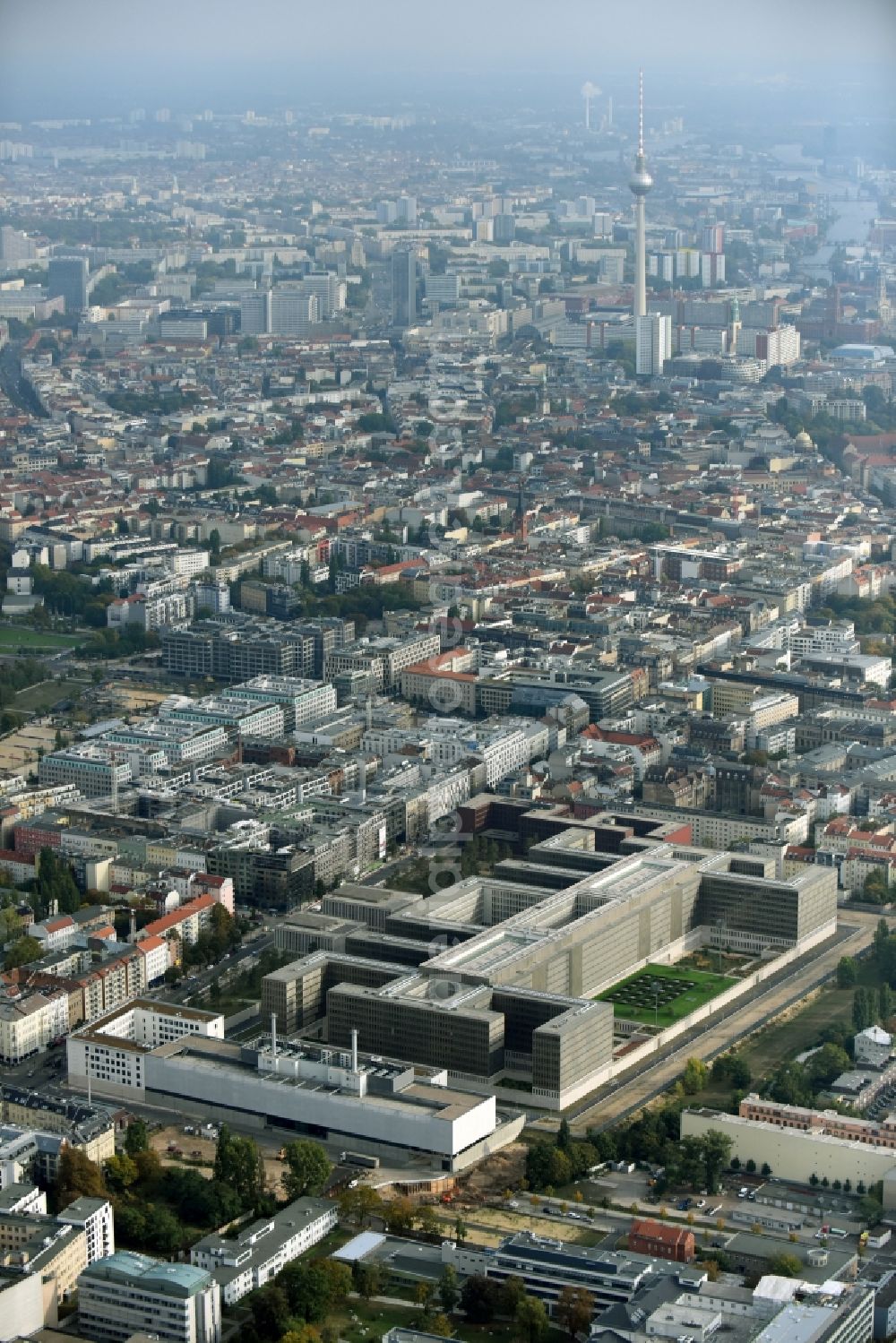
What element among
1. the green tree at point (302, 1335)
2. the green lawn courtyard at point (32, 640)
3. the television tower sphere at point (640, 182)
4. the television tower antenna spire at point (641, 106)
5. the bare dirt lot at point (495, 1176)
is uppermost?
the television tower antenna spire at point (641, 106)

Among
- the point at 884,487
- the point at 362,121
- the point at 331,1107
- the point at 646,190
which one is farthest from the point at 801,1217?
the point at 362,121

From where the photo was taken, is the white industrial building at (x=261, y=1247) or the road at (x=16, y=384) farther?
the road at (x=16, y=384)

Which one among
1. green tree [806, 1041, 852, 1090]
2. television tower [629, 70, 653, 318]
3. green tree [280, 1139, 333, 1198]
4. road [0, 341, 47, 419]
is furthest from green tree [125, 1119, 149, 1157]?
television tower [629, 70, 653, 318]

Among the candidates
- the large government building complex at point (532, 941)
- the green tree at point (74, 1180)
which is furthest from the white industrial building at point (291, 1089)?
the green tree at point (74, 1180)

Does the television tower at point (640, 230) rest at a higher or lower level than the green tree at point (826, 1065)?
higher

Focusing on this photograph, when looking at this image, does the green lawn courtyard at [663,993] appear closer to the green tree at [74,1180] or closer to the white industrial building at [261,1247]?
the white industrial building at [261,1247]

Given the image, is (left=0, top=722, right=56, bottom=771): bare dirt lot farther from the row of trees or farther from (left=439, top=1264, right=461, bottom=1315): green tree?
(left=439, top=1264, right=461, bottom=1315): green tree

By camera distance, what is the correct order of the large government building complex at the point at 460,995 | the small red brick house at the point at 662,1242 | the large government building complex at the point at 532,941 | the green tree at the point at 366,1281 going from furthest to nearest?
the large government building complex at the point at 532,941 < the large government building complex at the point at 460,995 < the small red brick house at the point at 662,1242 < the green tree at the point at 366,1281
